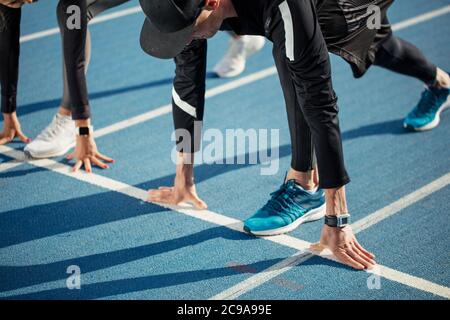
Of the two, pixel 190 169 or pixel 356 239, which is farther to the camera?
pixel 190 169

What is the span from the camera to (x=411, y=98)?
19.9 feet

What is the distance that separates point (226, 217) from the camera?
437 cm

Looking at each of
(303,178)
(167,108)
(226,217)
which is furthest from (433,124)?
(167,108)

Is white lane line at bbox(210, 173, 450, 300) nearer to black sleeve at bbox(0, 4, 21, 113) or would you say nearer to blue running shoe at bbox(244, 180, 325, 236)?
blue running shoe at bbox(244, 180, 325, 236)

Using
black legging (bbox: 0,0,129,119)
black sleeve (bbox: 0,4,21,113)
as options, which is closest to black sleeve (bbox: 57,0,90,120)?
black legging (bbox: 0,0,129,119)

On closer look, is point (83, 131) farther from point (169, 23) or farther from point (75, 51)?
point (169, 23)

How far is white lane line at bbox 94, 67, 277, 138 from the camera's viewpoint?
5.71 metres

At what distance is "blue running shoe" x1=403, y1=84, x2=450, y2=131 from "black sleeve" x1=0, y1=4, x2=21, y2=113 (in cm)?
307

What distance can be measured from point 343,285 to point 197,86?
1478 mm

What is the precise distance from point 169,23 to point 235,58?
11.6 ft

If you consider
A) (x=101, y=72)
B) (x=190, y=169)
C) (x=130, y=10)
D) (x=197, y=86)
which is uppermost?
(x=130, y=10)

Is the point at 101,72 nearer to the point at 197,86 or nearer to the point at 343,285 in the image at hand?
the point at 197,86

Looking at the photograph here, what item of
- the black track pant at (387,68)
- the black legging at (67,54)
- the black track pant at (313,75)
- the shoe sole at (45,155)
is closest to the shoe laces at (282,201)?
the black track pant at (387,68)
